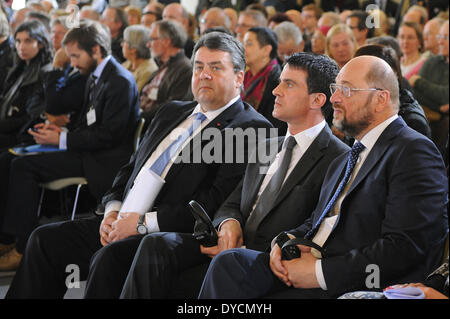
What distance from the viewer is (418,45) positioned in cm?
548

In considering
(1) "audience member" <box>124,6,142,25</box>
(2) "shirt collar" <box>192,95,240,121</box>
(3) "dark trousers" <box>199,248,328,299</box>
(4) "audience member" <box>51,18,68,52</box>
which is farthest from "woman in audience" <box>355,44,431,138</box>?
(1) "audience member" <box>124,6,142,25</box>

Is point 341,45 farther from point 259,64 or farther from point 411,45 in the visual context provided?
point 411,45

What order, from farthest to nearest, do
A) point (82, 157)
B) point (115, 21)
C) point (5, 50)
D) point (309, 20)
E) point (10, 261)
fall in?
point (309, 20) → point (115, 21) → point (5, 50) → point (82, 157) → point (10, 261)

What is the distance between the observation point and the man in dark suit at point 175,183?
2.79 metres

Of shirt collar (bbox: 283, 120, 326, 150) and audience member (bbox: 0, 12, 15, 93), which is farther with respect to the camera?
audience member (bbox: 0, 12, 15, 93)

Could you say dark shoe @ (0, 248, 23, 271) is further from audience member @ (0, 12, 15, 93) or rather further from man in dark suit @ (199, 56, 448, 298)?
audience member @ (0, 12, 15, 93)

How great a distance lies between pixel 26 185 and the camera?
386cm

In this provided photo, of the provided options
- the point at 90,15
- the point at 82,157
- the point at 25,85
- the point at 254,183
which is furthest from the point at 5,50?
the point at 254,183

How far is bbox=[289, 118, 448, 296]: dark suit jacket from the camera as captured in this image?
2.01 m

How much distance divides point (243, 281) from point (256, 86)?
7.48 ft

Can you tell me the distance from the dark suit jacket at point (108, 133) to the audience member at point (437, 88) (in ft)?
6.56

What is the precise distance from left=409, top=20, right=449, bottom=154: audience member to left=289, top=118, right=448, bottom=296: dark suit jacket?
233 cm

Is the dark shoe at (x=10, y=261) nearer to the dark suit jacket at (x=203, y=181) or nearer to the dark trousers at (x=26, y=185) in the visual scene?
the dark trousers at (x=26, y=185)

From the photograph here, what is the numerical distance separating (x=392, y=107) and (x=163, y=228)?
1054 millimetres
